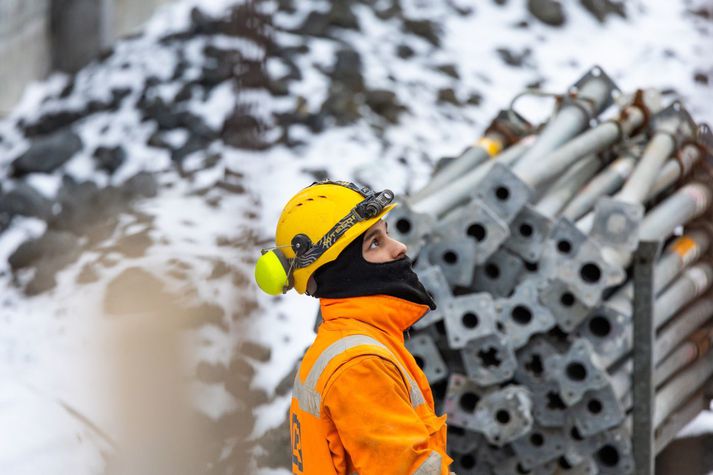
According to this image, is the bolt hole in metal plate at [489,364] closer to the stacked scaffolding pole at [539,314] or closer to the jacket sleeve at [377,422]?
the stacked scaffolding pole at [539,314]

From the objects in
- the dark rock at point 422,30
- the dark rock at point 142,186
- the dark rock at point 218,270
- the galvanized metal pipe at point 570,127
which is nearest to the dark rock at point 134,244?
the dark rock at point 218,270

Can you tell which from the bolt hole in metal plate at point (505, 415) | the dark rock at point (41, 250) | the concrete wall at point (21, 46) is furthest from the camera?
the concrete wall at point (21, 46)

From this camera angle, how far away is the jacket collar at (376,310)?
2713 millimetres

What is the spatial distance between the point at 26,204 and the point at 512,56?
19.6ft

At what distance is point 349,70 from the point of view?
34.2 ft

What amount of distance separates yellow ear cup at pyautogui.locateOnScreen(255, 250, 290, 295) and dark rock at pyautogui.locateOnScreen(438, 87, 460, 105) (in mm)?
8109

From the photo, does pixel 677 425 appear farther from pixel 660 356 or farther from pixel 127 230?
pixel 127 230

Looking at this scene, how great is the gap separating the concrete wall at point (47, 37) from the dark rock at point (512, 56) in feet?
14.4

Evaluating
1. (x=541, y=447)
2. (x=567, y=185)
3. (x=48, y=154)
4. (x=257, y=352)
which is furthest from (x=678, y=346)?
(x=48, y=154)

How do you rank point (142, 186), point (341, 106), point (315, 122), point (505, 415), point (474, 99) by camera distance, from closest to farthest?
point (505, 415) → point (142, 186) → point (315, 122) → point (341, 106) → point (474, 99)

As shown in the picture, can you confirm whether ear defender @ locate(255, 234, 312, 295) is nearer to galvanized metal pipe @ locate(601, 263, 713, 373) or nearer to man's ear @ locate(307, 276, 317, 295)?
man's ear @ locate(307, 276, 317, 295)

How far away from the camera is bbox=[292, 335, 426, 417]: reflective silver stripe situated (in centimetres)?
261

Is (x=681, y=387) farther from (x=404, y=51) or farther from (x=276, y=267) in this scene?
(x=404, y=51)

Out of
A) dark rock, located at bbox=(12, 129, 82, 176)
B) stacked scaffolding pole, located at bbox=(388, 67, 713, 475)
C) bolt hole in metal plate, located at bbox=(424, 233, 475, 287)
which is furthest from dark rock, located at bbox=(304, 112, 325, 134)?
bolt hole in metal plate, located at bbox=(424, 233, 475, 287)
